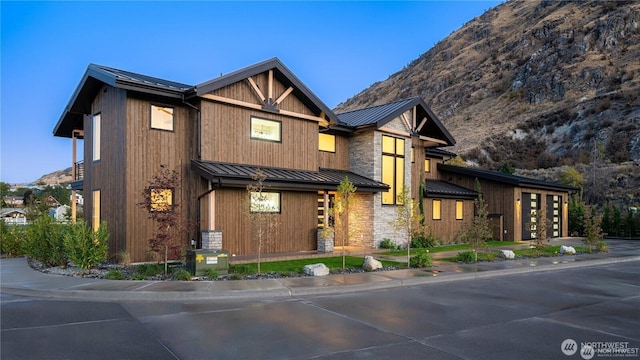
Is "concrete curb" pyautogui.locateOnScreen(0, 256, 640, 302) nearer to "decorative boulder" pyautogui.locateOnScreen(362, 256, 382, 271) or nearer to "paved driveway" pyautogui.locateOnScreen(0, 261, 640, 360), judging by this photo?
"paved driveway" pyautogui.locateOnScreen(0, 261, 640, 360)

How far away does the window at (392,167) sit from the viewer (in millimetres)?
22312

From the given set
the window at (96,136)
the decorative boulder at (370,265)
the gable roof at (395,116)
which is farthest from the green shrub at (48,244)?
the gable roof at (395,116)

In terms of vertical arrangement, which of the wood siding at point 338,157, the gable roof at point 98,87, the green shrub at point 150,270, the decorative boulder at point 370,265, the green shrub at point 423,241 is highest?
the gable roof at point 98,87

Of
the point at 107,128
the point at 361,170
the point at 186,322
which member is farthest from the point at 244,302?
the point at 361,170

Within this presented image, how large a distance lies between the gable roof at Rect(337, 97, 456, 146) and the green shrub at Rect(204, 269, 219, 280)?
462 inches

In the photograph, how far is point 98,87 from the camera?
57.2 feet

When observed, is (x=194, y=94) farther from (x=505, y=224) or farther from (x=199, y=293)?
(x=505, y=224)

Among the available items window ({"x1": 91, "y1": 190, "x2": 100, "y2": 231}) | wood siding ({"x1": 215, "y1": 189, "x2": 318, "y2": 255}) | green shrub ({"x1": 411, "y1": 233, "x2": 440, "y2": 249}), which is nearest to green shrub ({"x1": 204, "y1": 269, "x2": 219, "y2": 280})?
wood siding ({"x1": 215, "y1": 189, "x2": 318, "y2": 255})

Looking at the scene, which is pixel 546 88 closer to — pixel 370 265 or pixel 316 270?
pixel 370 265

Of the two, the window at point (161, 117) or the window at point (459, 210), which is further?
the window at point (459, 210)

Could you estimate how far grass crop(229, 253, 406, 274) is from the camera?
13.4 metres

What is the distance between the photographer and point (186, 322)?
7801 millimetres

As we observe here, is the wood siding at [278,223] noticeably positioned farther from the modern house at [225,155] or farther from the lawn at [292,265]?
the lawn at [292,265]

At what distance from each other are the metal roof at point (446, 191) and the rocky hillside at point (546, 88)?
88.1 ft
